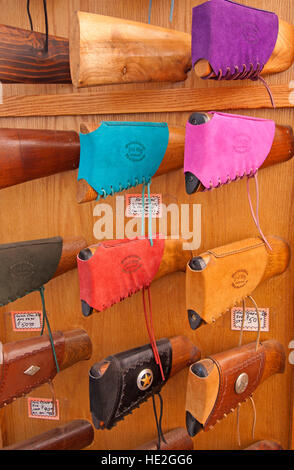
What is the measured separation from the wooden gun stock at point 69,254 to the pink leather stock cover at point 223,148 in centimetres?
39

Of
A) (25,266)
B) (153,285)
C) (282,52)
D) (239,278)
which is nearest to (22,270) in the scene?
(25,266)

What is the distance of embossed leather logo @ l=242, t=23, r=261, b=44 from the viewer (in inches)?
28.3

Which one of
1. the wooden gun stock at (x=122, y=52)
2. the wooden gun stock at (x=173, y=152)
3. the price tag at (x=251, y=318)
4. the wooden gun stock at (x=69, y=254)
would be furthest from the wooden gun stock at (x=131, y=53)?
the price tag at (x=251, y=318)

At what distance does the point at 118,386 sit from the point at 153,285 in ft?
0.92

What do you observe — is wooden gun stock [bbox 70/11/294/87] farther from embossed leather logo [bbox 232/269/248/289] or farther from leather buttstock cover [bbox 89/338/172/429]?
leather buttstock cover [bbox 89/338/172/429]

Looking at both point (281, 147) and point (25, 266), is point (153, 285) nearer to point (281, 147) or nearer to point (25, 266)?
point (25, 266)

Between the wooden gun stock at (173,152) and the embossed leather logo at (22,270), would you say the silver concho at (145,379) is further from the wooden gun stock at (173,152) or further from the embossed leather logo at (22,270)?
the wooden gun stock at (173,152)

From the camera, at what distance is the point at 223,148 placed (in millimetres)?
708

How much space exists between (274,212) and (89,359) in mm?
627

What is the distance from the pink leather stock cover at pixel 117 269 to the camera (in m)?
0.79
